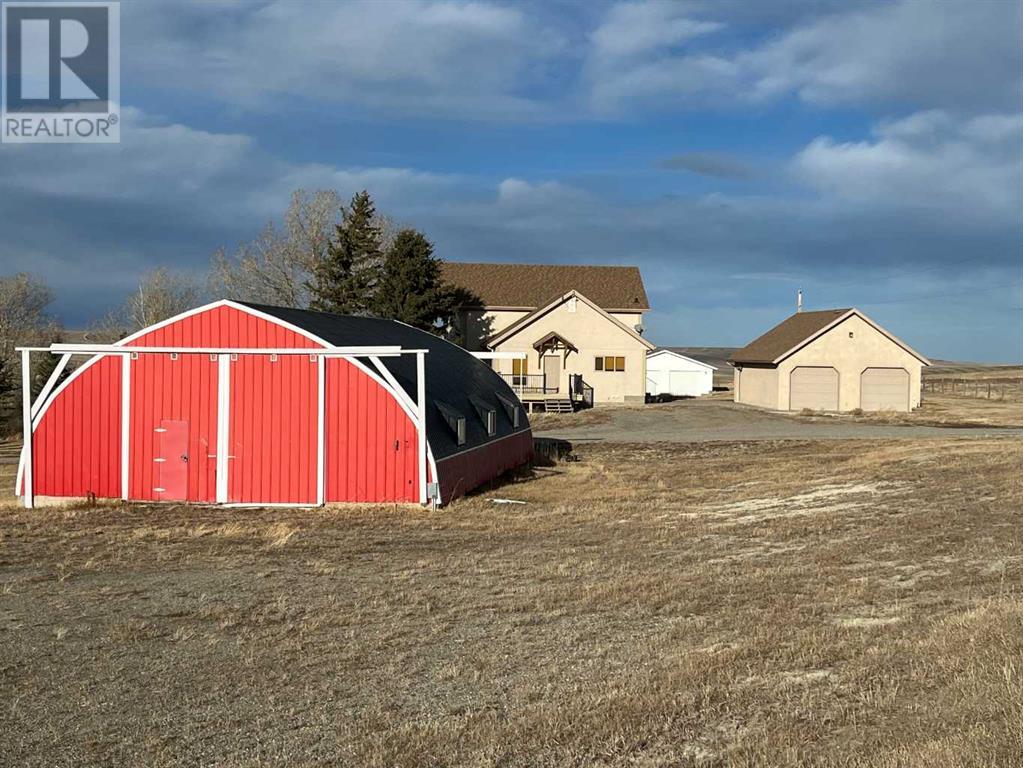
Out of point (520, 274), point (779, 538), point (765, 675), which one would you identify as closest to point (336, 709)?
point (765, 675)

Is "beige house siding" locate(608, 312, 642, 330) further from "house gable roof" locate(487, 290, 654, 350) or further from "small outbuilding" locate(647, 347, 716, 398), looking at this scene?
"small outbuilding" locate(647, 347, 716, 398)

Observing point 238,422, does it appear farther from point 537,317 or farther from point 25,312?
point 25,312

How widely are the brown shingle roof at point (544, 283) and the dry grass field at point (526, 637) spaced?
42971 millimetres

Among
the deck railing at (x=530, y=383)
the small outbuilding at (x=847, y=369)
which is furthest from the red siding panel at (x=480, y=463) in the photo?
the small outbuilding at (x=847, y=369)

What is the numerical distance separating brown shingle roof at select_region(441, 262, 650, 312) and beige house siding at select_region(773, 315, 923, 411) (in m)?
12.7

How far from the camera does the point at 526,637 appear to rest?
9.90 m

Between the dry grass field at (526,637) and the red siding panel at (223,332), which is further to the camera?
the red siding panel at (223,332)

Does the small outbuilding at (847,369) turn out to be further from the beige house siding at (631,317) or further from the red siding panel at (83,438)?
the red siding panel at (83,438)

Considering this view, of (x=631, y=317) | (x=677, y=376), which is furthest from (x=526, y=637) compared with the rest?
(x=677, y=376)

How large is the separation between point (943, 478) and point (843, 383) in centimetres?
3130

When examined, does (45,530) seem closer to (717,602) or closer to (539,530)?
(539,530)

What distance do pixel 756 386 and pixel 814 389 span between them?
183 inches

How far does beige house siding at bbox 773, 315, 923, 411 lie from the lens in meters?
51.3

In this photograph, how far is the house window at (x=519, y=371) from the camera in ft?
173
